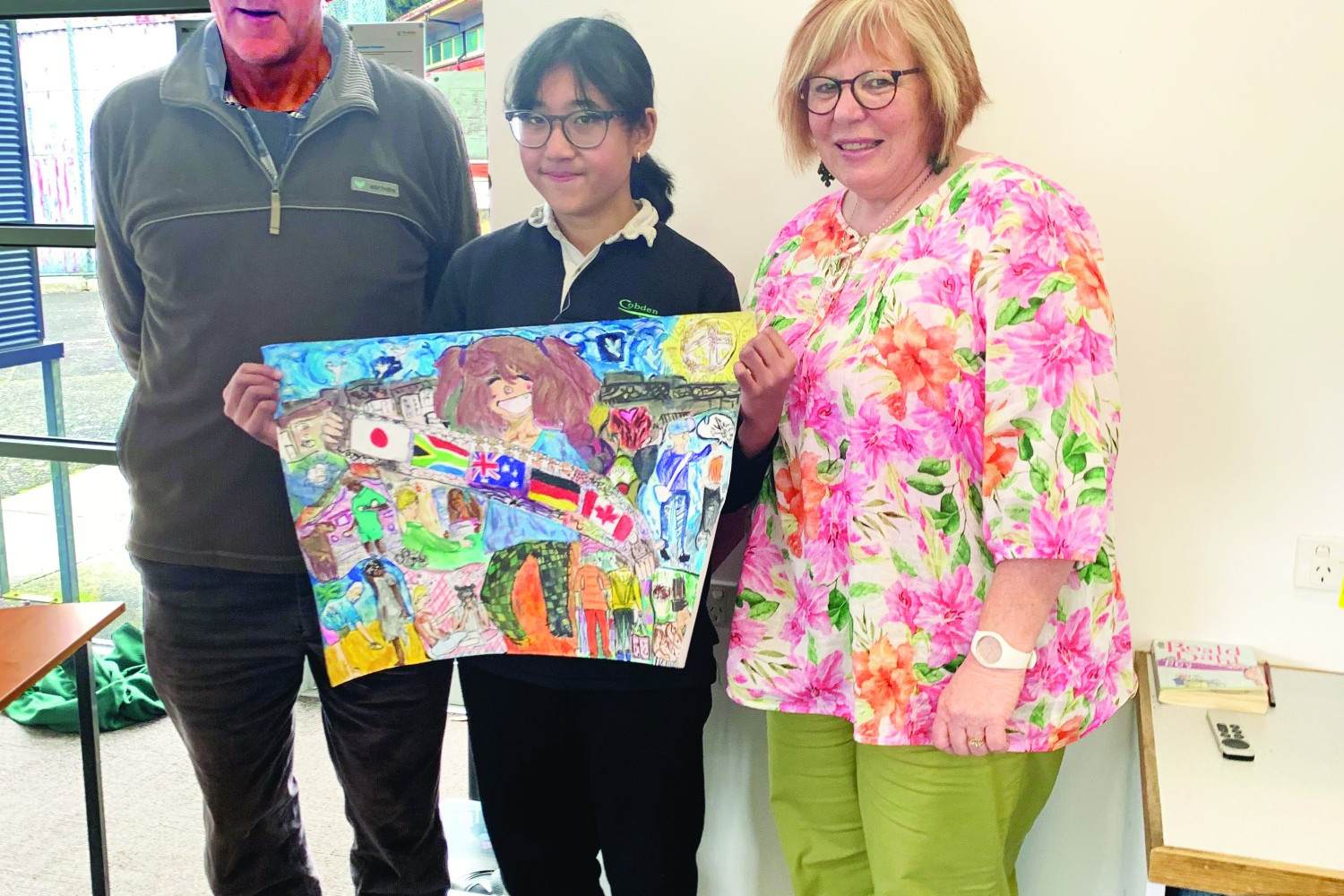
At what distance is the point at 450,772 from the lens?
8.71 ft

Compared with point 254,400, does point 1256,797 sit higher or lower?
lower

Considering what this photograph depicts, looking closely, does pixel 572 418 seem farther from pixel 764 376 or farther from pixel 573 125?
pixel 573 125

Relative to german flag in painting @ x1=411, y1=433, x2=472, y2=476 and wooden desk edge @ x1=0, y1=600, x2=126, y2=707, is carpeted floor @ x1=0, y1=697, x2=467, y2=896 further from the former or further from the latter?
german flag in painting @ x1=411, y1=433, x2=472, y2=476

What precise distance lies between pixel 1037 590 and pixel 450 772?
6.57 ft

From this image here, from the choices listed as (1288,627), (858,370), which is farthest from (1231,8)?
(1288,627)

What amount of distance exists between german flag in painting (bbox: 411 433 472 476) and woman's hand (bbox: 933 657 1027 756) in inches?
26.9

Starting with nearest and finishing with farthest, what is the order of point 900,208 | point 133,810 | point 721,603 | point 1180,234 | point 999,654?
point 999,654 < point 900,208 < point 1180,234 < point 721,603 < point 133,810

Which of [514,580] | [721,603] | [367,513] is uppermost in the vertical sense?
[367,513]

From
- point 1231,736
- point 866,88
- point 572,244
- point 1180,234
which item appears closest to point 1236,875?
point 1231,736

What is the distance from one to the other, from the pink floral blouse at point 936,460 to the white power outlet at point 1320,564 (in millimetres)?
458

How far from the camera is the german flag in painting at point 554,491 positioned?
1.29 meters

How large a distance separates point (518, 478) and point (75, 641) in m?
0.84

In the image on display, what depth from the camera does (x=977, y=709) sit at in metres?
→ 1.12

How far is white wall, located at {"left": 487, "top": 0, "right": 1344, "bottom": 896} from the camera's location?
4.58 feet
